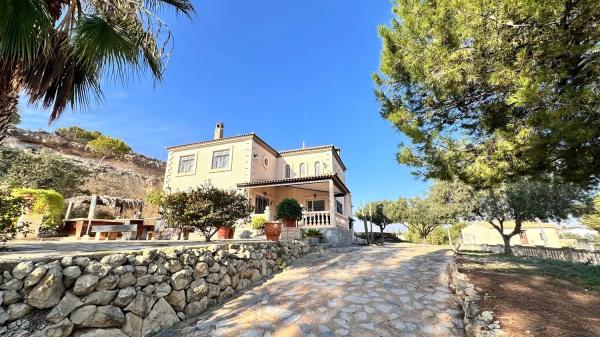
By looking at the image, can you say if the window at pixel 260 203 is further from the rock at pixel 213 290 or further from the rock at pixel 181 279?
the rock at pixel 181 279

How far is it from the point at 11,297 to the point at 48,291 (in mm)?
310

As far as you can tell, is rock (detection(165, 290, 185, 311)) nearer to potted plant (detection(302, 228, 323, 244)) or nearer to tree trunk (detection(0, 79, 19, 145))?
tree trunk (detection(0, 79, 19, 145))

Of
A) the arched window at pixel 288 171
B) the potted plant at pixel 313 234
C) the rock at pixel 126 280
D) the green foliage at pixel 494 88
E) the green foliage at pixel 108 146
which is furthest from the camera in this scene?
the green foliage at pixel 108 146

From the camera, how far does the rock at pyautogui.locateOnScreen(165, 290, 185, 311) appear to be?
458 cm

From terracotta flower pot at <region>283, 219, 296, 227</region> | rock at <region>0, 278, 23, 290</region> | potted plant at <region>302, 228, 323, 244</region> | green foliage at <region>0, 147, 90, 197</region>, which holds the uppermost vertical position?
green foliage at <region>0, 147, 90, 197</region>

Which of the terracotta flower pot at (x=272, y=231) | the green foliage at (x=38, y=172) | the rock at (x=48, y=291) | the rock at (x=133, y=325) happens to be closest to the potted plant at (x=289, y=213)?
the terracotta flower pot at (x=272, y=231)

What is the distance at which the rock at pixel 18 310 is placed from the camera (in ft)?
9.67

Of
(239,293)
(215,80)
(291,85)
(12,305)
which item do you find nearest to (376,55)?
(239,293)

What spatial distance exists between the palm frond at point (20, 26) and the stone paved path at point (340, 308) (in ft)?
14.7

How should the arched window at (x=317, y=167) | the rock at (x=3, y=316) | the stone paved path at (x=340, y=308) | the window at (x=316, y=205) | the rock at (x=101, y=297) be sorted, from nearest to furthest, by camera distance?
1. the rock at (x=3, y=316)
2. the rock at (x=101, y=297)
3. the stone paved path at (x=340, y=308)
4. the window at (x=316, y=205)
5. the arched window at (x=317, y=167)

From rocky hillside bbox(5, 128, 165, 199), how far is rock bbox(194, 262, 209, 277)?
2875 centimetres

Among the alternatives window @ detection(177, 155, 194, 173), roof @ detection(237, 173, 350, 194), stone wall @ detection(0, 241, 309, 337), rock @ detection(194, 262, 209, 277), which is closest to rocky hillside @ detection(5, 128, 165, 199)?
window @ detection(177, 155, 194, 173)

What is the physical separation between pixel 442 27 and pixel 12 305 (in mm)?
8147

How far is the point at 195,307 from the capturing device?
495cm
